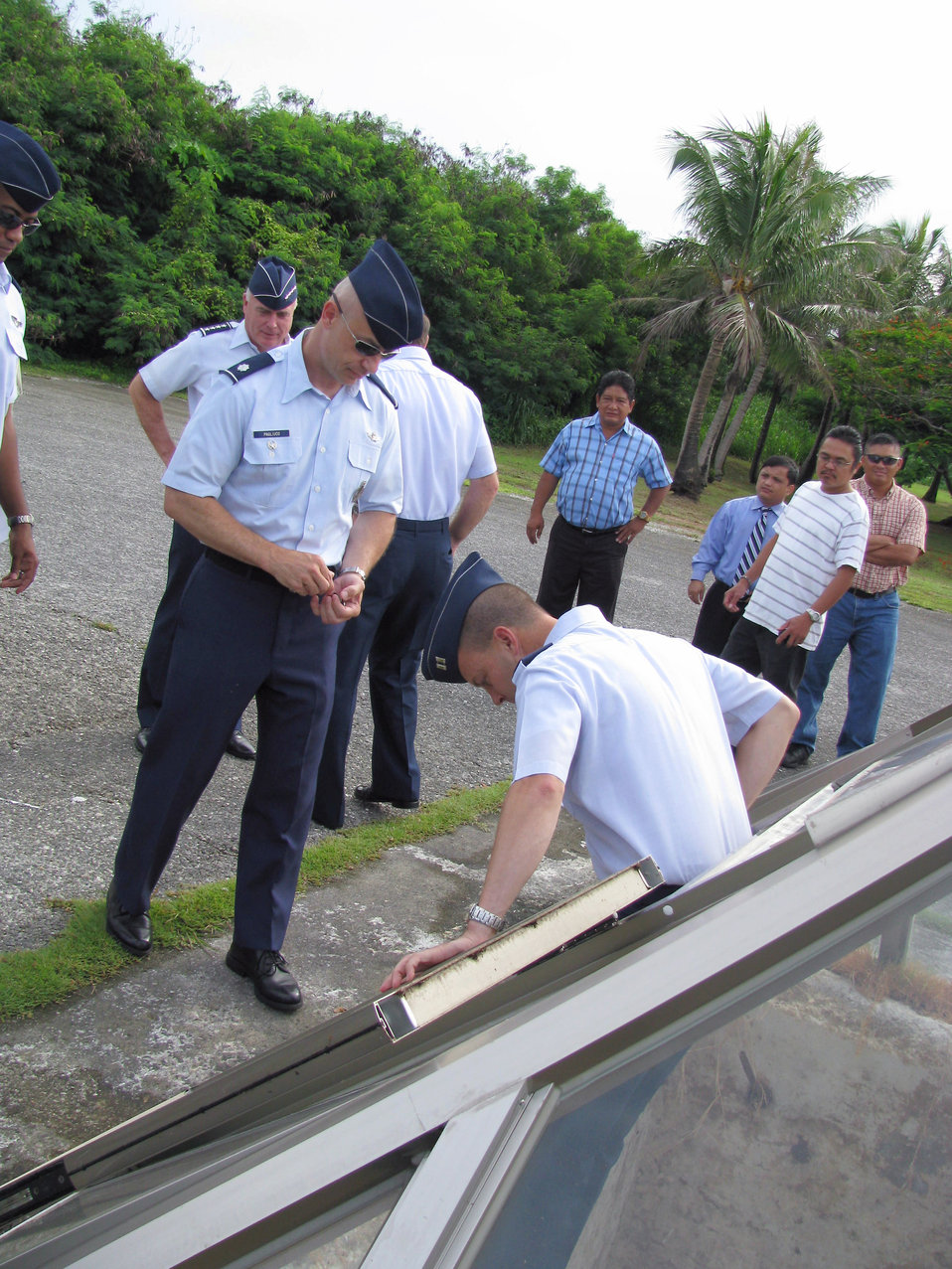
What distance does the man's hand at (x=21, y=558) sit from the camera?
11.5 feet

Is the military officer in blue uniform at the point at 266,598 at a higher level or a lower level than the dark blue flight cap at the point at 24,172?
lower

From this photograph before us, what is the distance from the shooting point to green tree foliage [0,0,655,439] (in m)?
17.3

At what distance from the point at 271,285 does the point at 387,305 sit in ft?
5.00

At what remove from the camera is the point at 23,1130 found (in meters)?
2.18

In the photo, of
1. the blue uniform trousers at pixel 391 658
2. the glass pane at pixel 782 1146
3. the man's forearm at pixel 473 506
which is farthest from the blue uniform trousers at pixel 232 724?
the glass pane at pixel 782 1146

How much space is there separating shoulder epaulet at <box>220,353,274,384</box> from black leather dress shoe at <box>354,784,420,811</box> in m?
2.09

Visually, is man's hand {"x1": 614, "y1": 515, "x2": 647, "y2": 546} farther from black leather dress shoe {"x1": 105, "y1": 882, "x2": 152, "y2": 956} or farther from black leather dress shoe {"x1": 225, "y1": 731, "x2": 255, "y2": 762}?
black leather dress shoe {"x1": 105, "y1": 882, "x2": 152, "y2": 956}

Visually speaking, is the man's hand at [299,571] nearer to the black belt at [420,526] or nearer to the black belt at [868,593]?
the black belt at [420,526]

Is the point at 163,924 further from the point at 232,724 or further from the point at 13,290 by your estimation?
the point at 13,290

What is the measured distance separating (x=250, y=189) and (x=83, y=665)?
1791cm

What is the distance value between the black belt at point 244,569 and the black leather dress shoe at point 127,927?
97 centimetres

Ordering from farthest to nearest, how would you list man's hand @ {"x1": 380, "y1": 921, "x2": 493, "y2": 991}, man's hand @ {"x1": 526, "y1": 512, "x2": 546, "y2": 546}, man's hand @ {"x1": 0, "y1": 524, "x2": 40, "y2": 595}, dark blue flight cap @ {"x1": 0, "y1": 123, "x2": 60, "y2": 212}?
man's hand @ {"x1": 526, "y1": 512, "x2": 546, "y2": 546} → man's hand @ {"x1": 0, "y1": 524, "x2": 40, "y2": 595} → dark blue flight cap @ {"x1": 0, "y1": 123, "x2": 60, "y2": 212} → man's hand @ {"x1": 380, "y1": 921, "x2": 493, "y2": 991}

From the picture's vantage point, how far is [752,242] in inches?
973

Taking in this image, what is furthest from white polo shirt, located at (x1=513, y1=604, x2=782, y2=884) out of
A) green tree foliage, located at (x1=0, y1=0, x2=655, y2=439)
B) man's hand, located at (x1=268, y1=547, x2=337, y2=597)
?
green tree foliage, located at (x1=0, y1=0, x2=655, y2=439)
